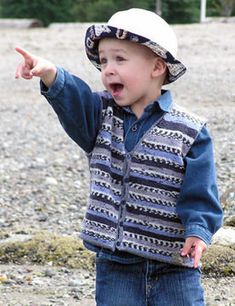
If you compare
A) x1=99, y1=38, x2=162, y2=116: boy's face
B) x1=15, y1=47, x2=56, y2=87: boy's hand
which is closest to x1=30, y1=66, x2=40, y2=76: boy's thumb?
x1=15, y1=47, x2=56, y2=87: boy's hand

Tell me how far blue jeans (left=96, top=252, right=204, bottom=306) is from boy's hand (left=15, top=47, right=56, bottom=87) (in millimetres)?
683

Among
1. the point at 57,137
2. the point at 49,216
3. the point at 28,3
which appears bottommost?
the point at 28,3

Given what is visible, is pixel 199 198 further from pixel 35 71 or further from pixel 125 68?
pixel 35 71

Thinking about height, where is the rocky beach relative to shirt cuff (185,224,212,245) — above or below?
below

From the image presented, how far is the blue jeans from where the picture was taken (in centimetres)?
332

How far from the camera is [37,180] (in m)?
8.19

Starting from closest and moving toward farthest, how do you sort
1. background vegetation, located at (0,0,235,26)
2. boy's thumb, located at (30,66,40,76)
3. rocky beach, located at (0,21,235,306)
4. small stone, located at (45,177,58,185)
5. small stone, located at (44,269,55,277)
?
boy's thumb, located at (30,66,40,76) < rocky beach, located at (0,21,235,306) < small stone, located at (44,269,55,277) < small stone, located at (45,177,58,185) < background vegetation, located at (0,0,235,26)

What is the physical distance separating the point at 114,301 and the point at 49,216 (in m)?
3.50

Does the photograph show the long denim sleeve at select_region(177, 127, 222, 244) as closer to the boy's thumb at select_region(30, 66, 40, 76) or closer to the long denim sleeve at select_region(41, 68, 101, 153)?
the long denim sleeve at select_region(41, 68, 101, 153)

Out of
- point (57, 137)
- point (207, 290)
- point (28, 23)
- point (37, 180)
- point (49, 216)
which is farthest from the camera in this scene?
point (28, 23)

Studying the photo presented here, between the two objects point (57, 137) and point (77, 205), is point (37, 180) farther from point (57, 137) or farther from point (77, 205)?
point (57, 137)

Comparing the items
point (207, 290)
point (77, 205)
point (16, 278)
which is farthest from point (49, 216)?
point (207, 290)

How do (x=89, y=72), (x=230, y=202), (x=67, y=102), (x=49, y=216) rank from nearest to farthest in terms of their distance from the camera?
1. (x=67, y=102)
2. (x=230, y=202)
3. (x=49, y=216)
4. (x=89, y=72)

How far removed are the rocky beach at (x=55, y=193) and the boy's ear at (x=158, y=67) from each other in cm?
161
